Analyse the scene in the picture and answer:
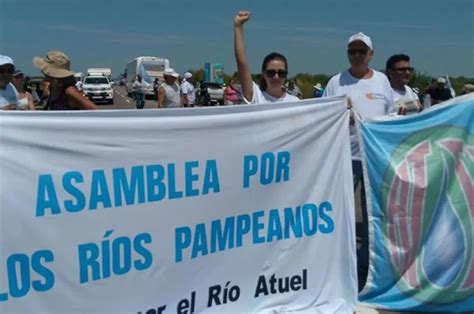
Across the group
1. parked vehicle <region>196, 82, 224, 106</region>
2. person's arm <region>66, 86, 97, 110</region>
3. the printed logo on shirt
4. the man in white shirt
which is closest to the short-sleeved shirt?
the man in white shirt

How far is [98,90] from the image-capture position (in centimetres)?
3725

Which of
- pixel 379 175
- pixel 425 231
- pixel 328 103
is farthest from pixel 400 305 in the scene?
pixel 328 103

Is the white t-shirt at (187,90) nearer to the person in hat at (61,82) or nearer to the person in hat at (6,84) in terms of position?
the person in hat at (6,84)

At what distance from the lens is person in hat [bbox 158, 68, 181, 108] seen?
11141mm

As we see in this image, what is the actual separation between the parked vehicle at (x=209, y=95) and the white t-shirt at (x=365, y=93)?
25838 mm

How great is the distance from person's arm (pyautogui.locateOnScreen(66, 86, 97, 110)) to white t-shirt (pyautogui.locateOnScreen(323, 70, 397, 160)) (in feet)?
6.59

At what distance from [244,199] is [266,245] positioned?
36cm

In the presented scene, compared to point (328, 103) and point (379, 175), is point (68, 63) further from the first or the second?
point (379, 175)

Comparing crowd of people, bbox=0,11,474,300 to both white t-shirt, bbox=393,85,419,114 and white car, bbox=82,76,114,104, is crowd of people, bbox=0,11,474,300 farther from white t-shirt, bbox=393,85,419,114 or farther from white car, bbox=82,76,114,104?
white car, bbox=82,76,114,104

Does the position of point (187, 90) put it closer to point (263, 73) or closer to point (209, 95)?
point (209, 95)

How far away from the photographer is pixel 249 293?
3824 millimetres

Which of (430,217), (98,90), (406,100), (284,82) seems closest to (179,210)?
(284,82)

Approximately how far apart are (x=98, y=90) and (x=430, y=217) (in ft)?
115

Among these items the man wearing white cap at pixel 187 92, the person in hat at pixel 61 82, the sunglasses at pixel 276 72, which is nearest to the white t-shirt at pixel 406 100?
the sunglasses at pixel 276 72
